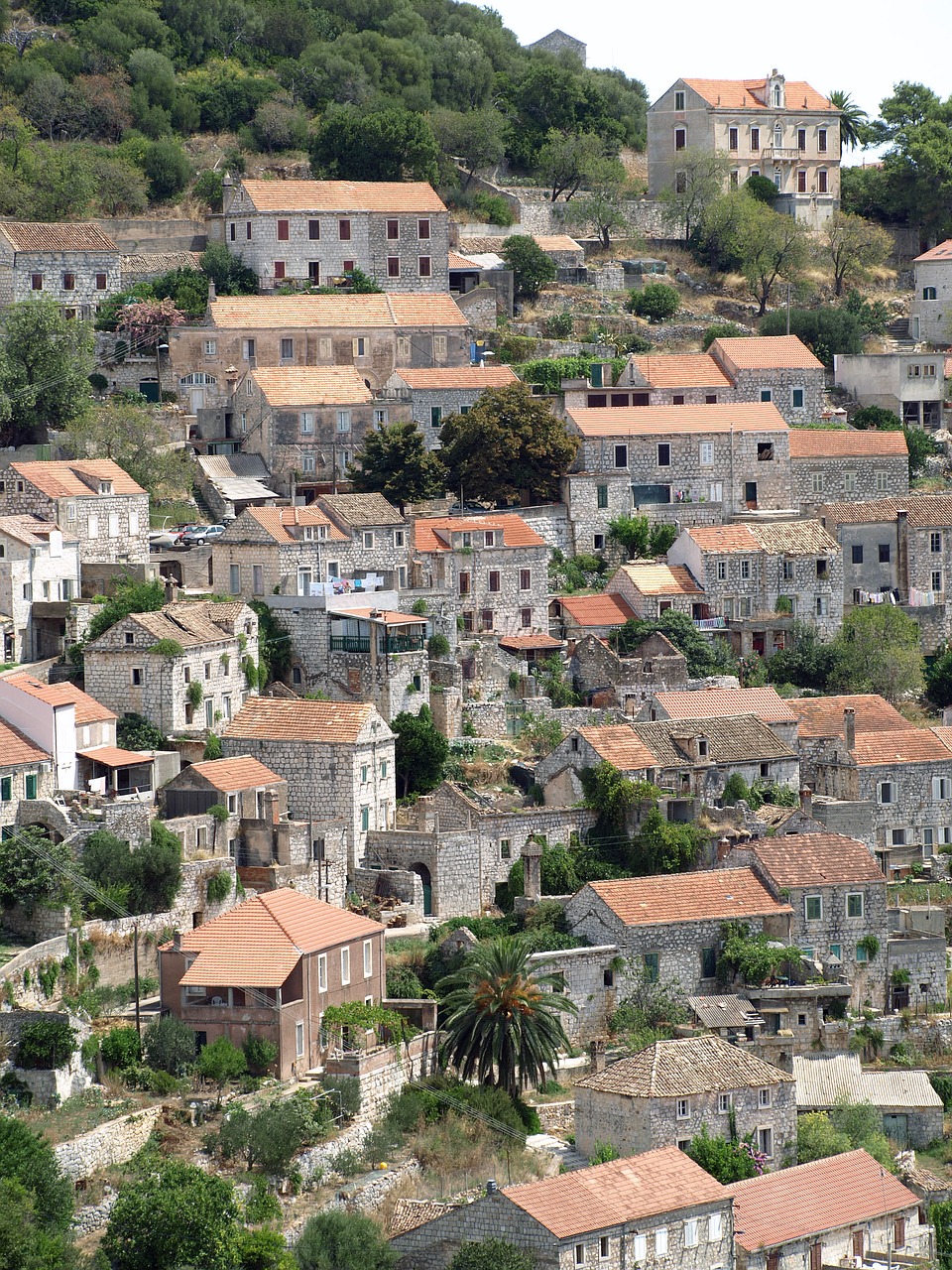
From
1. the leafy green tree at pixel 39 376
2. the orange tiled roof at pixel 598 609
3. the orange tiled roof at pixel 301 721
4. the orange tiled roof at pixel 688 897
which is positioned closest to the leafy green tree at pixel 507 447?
the orange tiled roof at pixel 598 609

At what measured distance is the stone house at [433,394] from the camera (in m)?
79.3

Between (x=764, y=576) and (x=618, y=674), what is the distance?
6.68m

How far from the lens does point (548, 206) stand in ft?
331

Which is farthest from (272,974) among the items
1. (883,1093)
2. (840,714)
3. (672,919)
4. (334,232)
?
(334,232)

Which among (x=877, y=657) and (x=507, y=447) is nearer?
(x=877, y=657)

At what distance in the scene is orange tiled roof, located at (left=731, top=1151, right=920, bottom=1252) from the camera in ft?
168

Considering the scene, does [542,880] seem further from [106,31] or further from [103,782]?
[106,31]

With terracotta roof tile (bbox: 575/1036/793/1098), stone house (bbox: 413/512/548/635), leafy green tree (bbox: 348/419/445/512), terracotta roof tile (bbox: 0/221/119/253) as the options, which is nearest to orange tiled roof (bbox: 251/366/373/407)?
leafy green tree (bbox: 348/419/445/512)

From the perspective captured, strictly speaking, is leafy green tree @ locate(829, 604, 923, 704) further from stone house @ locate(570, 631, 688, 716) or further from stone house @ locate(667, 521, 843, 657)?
stone house @ locate(570, 631, 688, 716)

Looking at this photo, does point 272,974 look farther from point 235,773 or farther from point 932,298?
point 932,298

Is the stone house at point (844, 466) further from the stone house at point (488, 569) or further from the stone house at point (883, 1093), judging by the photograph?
the stone house at point (883, 1093)

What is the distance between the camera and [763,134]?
103 meters

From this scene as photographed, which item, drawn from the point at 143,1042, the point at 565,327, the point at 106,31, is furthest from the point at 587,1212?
the point at 106,31

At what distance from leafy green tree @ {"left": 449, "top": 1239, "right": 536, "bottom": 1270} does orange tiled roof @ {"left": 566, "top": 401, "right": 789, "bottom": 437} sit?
34.6 meters
